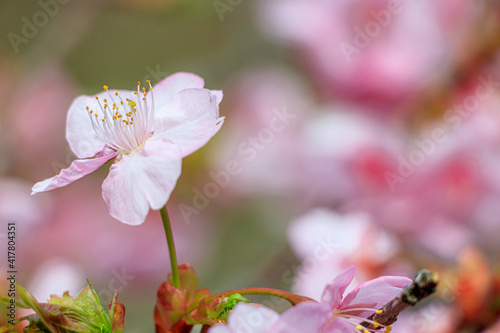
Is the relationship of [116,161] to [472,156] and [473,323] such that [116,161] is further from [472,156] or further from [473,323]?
[472,156]

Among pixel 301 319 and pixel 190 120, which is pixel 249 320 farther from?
pixel 190 120

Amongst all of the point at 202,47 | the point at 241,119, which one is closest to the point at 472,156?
the point at 241,119

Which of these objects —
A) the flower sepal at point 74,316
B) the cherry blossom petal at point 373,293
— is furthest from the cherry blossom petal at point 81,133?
the cherry blossom petal at point 373,293

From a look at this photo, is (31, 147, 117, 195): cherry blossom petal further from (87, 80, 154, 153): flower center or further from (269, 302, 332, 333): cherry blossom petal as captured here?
(269, 302, 332, 333): cherry blossom petal

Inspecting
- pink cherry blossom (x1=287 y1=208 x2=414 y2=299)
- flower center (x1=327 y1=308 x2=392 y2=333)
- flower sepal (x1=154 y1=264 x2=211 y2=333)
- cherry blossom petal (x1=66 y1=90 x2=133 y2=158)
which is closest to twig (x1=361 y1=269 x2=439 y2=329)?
flower center (x1=327 y1=308 x2=392 y2=333)

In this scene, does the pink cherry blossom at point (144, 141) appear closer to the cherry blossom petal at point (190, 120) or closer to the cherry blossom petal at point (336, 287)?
the cherry blossom petal at point (190, 120)
